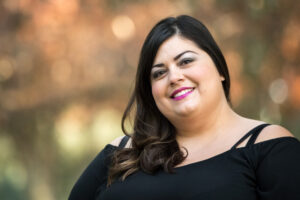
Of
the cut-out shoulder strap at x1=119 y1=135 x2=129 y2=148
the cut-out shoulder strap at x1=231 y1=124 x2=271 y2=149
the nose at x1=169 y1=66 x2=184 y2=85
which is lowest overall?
the cut-out shoulder strap at x1=119 y1=135 x2=129 y2=148

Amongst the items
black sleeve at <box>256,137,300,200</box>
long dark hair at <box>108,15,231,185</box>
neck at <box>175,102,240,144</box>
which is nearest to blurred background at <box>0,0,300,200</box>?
long dark hair at <box>108,15,231,185</box>

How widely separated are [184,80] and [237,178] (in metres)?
0.41

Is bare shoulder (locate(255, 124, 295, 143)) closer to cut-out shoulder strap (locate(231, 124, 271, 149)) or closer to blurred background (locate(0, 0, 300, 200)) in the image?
cut-out shoulder strap (locate(231, 124, 271, 149))

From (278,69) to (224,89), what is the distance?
2494 mm

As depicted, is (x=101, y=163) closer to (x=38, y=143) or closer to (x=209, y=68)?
(x=209, y=68)

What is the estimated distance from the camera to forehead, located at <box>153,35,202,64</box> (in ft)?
5.63

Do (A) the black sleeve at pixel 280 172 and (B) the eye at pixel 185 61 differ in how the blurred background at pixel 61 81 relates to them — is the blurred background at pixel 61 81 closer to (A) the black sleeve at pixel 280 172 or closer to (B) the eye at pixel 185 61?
(B) the eye at pixel 185 61

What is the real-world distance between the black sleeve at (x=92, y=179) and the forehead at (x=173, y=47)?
464mm

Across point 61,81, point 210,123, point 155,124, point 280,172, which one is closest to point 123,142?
point 155,124

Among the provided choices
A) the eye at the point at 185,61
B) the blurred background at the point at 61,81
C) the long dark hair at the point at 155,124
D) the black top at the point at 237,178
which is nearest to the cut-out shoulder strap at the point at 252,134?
the black top at the point at 237,178

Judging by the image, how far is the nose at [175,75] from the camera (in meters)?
1.67

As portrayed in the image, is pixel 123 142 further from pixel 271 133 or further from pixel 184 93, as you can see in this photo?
pixel 271 133

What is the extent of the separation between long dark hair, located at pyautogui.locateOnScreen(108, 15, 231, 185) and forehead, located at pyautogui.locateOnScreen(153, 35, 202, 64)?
0.01m

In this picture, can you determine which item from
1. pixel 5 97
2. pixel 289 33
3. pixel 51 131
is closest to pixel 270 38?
pixel 289 33
